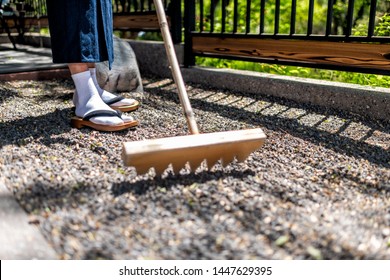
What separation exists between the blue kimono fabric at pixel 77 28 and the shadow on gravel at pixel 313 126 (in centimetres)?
104

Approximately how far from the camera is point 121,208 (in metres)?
1.62

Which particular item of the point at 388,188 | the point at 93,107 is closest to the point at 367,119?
the point at 388,188

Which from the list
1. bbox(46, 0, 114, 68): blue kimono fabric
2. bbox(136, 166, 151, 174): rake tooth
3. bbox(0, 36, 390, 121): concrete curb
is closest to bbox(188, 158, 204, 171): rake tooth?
bbox(136, 166, 151, 174): rake tooth

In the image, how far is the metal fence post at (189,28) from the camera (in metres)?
4.45

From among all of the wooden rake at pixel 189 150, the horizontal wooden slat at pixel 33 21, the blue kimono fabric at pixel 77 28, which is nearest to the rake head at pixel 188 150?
the wooden rake at pixel 189 150

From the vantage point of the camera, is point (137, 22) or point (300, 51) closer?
point (300, 51)

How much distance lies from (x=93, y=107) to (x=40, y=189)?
946mm

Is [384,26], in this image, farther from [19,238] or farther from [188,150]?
[19,238]

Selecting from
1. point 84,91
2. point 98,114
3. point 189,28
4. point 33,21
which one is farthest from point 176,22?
point 33,21

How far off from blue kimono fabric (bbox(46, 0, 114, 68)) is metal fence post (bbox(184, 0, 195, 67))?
1864 mm

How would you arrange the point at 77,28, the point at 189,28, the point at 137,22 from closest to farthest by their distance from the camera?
the point at 77,28, the point at 189,28, the point at 137,22

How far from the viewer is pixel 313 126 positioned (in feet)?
9.47

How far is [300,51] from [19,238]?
2.69 meters
